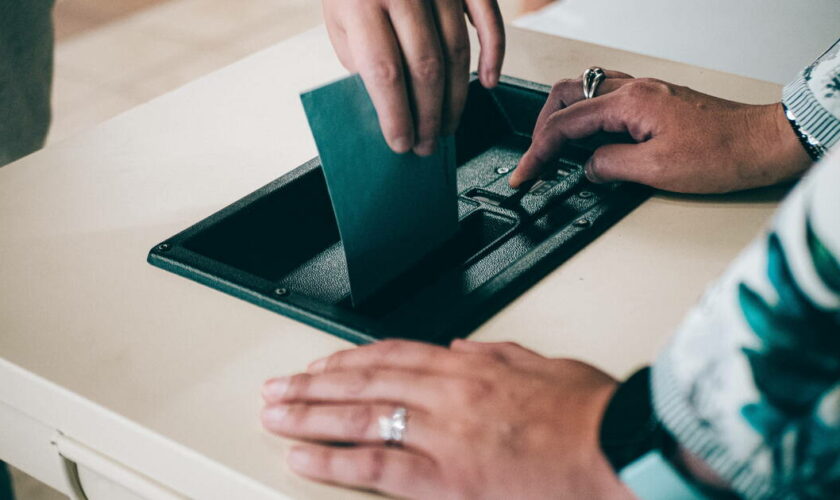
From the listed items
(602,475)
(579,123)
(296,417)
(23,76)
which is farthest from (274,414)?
(23,76)

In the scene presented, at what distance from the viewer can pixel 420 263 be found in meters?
0.94

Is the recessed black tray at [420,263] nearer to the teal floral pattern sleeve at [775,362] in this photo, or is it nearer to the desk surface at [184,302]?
the desk surface at [184,302]

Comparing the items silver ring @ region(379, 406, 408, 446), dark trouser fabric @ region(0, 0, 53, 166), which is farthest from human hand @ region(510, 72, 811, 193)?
dark trouser fabric @ region(0, 0, 53, 166)

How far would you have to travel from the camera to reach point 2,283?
2.74 ft

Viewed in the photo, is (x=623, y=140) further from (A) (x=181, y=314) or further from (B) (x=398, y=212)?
(A) (x=181, y=314)

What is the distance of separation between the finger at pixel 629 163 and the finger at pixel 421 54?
267mm

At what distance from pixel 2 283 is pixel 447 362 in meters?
0.49

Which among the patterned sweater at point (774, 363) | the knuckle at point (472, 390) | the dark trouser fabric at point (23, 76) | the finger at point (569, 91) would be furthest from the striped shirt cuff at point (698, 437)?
the dark trouser fabric at point (23, 76)

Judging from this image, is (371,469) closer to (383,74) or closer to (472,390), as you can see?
(472,390)

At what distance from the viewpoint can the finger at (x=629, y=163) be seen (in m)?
0.96

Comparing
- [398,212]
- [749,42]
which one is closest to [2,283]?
[398,212]

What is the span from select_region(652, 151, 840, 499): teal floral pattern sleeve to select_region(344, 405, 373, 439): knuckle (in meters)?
0.21

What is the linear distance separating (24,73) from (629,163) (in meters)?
1.01

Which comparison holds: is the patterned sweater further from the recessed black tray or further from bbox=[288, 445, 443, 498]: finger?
the recessed black tray
